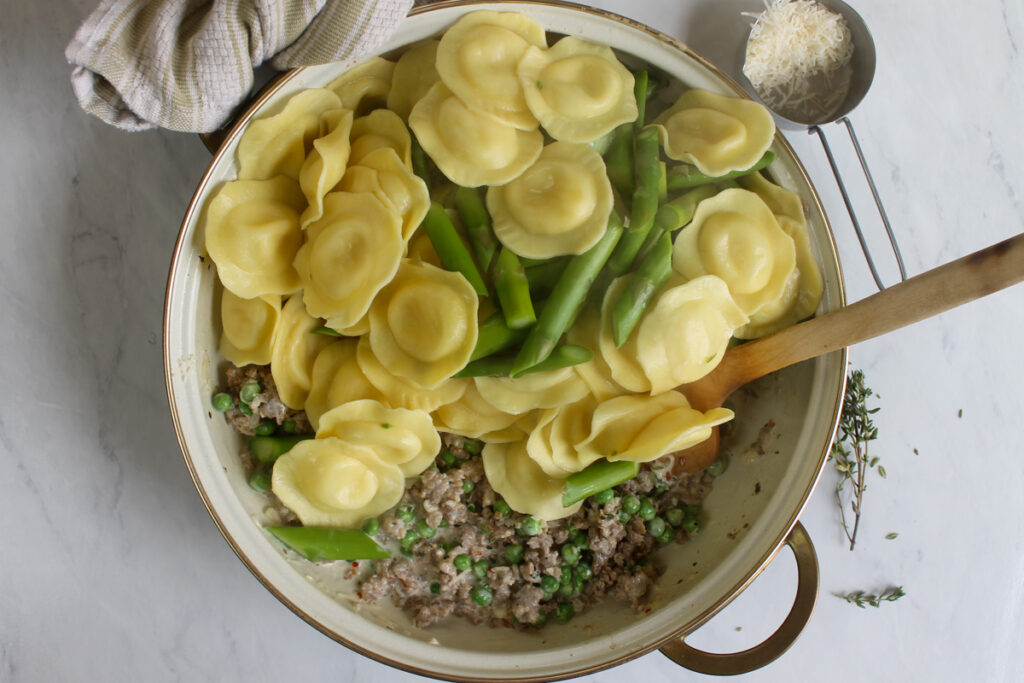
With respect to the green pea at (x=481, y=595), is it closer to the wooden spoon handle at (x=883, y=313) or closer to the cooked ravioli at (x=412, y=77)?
the wooden spoon handle at (x=883, y=313)

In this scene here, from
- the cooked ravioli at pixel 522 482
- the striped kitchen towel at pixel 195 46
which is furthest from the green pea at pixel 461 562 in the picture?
the striped kitchen towel at pixel 195 46

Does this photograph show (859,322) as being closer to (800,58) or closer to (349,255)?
(800,58)

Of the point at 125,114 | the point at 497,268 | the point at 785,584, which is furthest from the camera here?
the point at 785,584

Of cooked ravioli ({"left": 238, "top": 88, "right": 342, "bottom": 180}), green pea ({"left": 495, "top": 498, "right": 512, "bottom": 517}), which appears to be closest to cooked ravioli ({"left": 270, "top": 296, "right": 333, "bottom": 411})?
cooked ravioli ({"left": 238, "top": 88, "right": 342, "bottom": 180})

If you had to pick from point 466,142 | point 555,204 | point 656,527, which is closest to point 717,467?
point 656,527

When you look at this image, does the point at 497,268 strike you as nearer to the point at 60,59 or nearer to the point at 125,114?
the point at 125,114

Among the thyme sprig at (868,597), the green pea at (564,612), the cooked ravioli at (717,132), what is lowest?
the thyme sprig at (868,597)

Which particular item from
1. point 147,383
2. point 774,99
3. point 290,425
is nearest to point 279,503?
point 290,425
